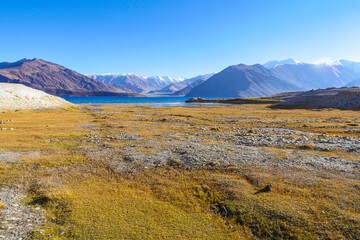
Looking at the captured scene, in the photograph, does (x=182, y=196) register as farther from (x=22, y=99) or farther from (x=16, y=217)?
(x=22, y=99)

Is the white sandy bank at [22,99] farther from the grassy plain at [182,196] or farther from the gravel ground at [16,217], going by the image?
the gravel ground at [16,217]

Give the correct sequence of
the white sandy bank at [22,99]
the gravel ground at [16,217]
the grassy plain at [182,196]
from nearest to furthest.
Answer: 1. the gravel ground at [16,217]
2. the grassy plain at [182,196]
3. the white sandy bank at [22,99]

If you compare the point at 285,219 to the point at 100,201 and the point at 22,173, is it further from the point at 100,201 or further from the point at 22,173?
the point at 22,173

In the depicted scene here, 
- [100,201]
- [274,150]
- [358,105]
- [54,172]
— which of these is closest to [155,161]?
[100,201]

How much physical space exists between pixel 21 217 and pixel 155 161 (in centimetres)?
1026

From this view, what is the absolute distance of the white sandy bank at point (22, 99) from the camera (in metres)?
61.5

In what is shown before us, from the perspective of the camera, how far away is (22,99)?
6806 centimetres

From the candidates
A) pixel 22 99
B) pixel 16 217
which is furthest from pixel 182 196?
pixel 22 99

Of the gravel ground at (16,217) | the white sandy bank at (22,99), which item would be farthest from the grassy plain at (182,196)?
the white sandy bank at (22,99)

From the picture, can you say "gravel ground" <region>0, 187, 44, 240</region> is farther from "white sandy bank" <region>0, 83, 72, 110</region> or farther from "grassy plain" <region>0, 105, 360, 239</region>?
"white sandy bank" <region>0, 83, 72, 110</region>

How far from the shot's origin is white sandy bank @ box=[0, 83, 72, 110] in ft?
202

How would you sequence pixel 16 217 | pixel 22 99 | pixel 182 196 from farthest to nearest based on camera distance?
1. pixel 22 99
2. pixel 182 196
3. pixel 16 217

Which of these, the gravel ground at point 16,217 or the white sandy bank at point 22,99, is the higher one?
the white sandy bank at point 22,99

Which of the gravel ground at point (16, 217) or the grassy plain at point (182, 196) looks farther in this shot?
the grassy plain at point (182, 196)
